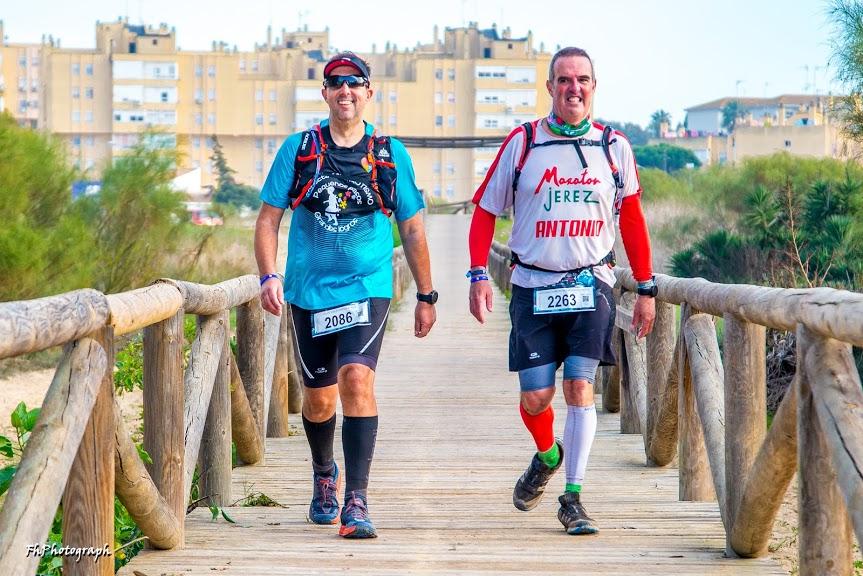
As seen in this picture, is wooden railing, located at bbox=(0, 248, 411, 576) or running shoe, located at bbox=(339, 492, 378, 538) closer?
wooden railing, located at bbox=(0, 248, 411, 576)

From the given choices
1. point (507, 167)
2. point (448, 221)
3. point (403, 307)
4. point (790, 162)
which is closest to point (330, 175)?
point (507, 167)

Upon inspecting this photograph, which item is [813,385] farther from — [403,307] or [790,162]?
[790,162]

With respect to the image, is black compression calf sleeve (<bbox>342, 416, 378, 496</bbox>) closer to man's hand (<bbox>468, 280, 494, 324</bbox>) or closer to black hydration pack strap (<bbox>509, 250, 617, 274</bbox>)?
man's hand (<bbox>468, 280, 494, 324</bbox>)

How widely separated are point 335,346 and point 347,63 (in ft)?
3.62

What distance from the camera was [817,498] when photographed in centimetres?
407

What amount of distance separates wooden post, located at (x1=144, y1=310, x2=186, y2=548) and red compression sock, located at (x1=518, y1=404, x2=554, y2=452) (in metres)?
1.42

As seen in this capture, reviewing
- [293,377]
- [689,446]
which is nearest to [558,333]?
[689,446]

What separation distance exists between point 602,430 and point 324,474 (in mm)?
3447

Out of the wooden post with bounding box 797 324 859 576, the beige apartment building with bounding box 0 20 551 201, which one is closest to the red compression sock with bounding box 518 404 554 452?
the wooden post with bounding box 797 324 859 576

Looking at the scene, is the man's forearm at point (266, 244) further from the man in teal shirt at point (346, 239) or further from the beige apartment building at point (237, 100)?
the beige apartment building at point (237, 100)

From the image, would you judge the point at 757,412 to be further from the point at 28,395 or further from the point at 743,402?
the point at 28,395

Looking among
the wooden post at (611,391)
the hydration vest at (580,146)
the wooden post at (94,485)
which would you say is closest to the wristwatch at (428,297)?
the hydration vest at (580,146)

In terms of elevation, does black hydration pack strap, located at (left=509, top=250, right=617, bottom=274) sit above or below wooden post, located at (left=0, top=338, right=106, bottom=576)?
above

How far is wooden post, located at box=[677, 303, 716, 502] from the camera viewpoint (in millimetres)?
6254
